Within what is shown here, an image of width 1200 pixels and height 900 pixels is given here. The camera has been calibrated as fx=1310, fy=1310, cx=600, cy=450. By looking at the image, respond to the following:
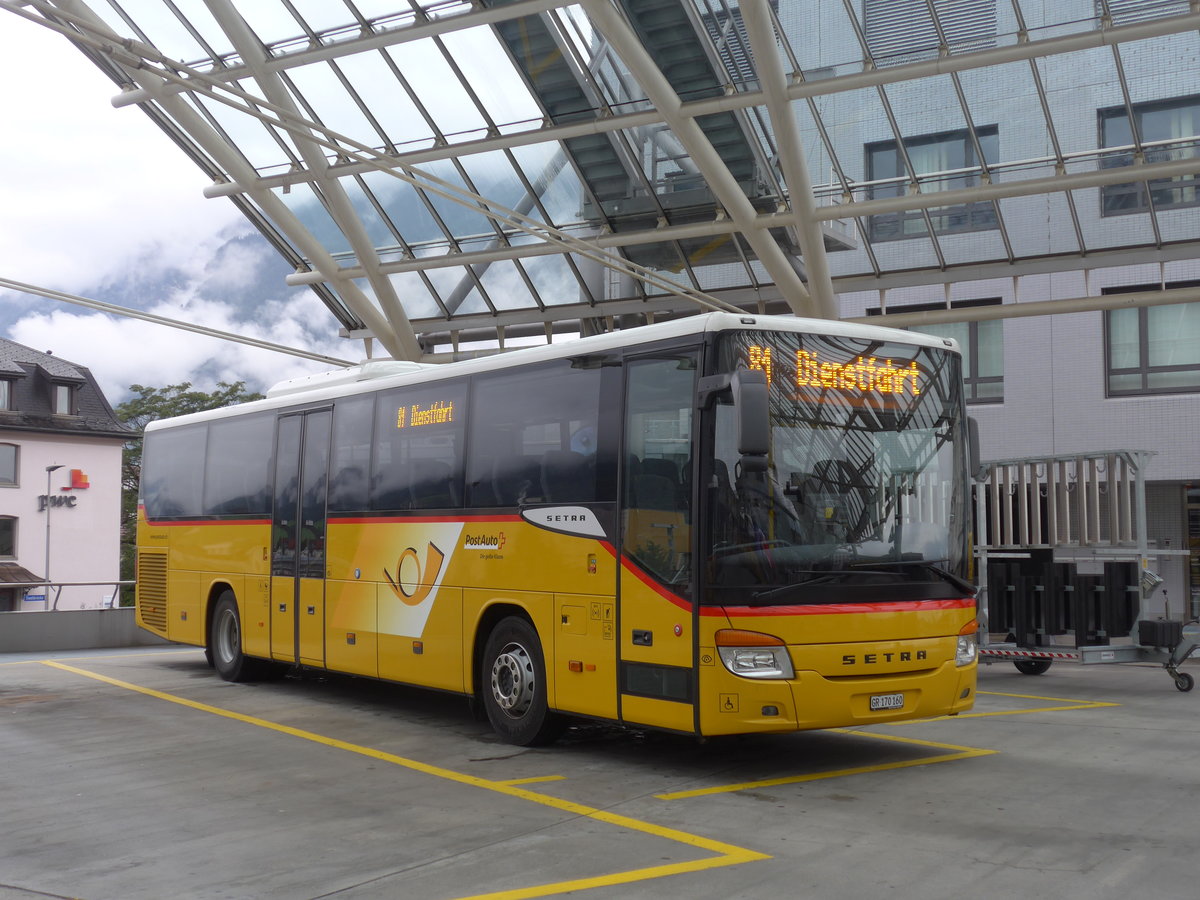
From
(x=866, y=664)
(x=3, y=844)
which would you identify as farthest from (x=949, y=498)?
(x=3, y=844)

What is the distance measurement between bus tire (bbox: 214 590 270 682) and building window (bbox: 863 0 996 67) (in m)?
10.9

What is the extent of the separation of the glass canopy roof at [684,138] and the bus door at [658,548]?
6482mm

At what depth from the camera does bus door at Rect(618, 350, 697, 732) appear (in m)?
8.77

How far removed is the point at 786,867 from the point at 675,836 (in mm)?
884

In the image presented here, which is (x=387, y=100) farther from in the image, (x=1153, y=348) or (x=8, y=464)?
(x=8, y=464)

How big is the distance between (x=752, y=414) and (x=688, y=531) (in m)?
0.99

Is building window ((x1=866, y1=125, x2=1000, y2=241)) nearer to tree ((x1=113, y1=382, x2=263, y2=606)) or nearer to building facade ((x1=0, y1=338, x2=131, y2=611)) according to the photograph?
building facade ((x1=0, y1=338, x2=131, y2=611))

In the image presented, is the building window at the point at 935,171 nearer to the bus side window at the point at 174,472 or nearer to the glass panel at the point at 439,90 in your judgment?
the glass panel at the point at 439,90

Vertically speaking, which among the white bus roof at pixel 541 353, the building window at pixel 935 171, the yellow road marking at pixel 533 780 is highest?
the building window at pixel 935 171

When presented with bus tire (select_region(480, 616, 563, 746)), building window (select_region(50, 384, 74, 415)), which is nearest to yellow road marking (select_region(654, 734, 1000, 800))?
bus tire (select_region(480, 616, 563, 746))

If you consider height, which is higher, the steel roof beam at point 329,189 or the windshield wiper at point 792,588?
the steel roof beam at point 329,189

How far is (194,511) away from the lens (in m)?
16.2

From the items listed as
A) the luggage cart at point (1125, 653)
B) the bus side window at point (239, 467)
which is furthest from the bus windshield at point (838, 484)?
the bus side window at point (239, 467)

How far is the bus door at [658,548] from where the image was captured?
28.8 ft
